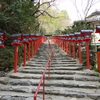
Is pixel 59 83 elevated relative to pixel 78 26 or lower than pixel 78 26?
lower

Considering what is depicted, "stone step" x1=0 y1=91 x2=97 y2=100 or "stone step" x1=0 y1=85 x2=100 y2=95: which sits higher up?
"stone step" x1=0 y1=85 x2=100 y2=95

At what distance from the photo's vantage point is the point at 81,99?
4996 millimetres

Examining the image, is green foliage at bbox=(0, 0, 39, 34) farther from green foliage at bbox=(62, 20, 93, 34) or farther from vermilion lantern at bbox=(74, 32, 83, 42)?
green foliage at bbox=(62, 20, 93, 34)

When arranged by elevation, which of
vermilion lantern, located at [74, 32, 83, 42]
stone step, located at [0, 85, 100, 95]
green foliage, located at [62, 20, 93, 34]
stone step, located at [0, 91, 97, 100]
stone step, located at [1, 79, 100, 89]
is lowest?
stone step, located at [0, 91, 97, 100]

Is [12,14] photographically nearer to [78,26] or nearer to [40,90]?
[40,90]

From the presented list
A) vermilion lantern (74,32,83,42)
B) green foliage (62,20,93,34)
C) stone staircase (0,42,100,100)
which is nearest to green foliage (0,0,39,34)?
stone staircase (0,42,100,100)

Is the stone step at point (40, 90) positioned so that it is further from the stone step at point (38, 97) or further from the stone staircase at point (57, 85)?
the stone step at point (38, 97)

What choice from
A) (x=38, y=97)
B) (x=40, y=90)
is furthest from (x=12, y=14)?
(x=38, y=97)

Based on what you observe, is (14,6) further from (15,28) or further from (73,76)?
(73,76)

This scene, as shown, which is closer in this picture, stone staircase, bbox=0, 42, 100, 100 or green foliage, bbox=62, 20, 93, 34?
stone staircase, bbox=0, 42, 100, 100

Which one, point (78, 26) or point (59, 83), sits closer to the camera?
point (59, 83)

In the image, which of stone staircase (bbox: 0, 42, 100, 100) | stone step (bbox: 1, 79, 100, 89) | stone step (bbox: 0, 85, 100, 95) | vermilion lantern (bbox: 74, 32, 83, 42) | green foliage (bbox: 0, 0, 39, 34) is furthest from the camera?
vermilion lantern (bbox: 74, 32, 83, 42)

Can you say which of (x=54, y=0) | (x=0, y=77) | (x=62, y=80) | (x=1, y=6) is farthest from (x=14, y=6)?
(x=54, y=0)

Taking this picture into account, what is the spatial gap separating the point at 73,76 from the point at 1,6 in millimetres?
5663
